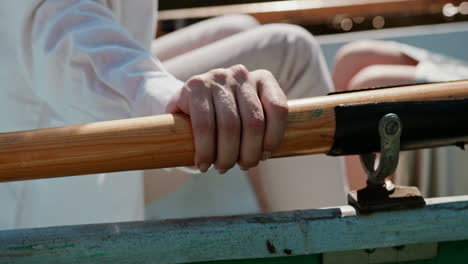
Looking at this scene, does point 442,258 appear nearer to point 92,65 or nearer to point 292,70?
point 92,65

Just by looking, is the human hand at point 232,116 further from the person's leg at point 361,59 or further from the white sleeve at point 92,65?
the person's leg at point 361,59

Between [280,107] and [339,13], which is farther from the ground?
[280,107]

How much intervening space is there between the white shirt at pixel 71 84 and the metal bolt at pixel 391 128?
0.23 meters

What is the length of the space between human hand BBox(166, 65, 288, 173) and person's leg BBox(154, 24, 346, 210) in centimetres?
55

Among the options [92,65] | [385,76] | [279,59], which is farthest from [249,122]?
[385,76]

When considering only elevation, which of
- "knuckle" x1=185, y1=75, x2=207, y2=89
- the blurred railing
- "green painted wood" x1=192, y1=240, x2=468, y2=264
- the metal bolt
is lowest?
the blurred railing

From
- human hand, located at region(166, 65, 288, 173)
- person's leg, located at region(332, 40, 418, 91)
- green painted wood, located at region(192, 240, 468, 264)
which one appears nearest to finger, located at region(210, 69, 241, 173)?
human hand, located at region(166, 65, 288, 173)

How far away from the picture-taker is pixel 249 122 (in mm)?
564

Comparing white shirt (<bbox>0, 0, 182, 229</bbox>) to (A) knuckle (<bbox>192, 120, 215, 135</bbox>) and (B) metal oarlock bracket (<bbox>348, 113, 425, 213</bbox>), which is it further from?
(B) metal oarlock bracket (<bbox>348, 113, 425, 213</bbox>)

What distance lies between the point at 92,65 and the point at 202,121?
0.22 metres

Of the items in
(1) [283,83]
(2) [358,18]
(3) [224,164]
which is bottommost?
(2) [358,18]

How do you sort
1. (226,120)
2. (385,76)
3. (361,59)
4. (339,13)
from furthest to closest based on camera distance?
1. (339,13)
2. (361,59)
3. (385,76)
4. (226,120)

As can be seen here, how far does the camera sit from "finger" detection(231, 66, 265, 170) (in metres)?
0.57

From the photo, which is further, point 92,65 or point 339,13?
point 339,13
